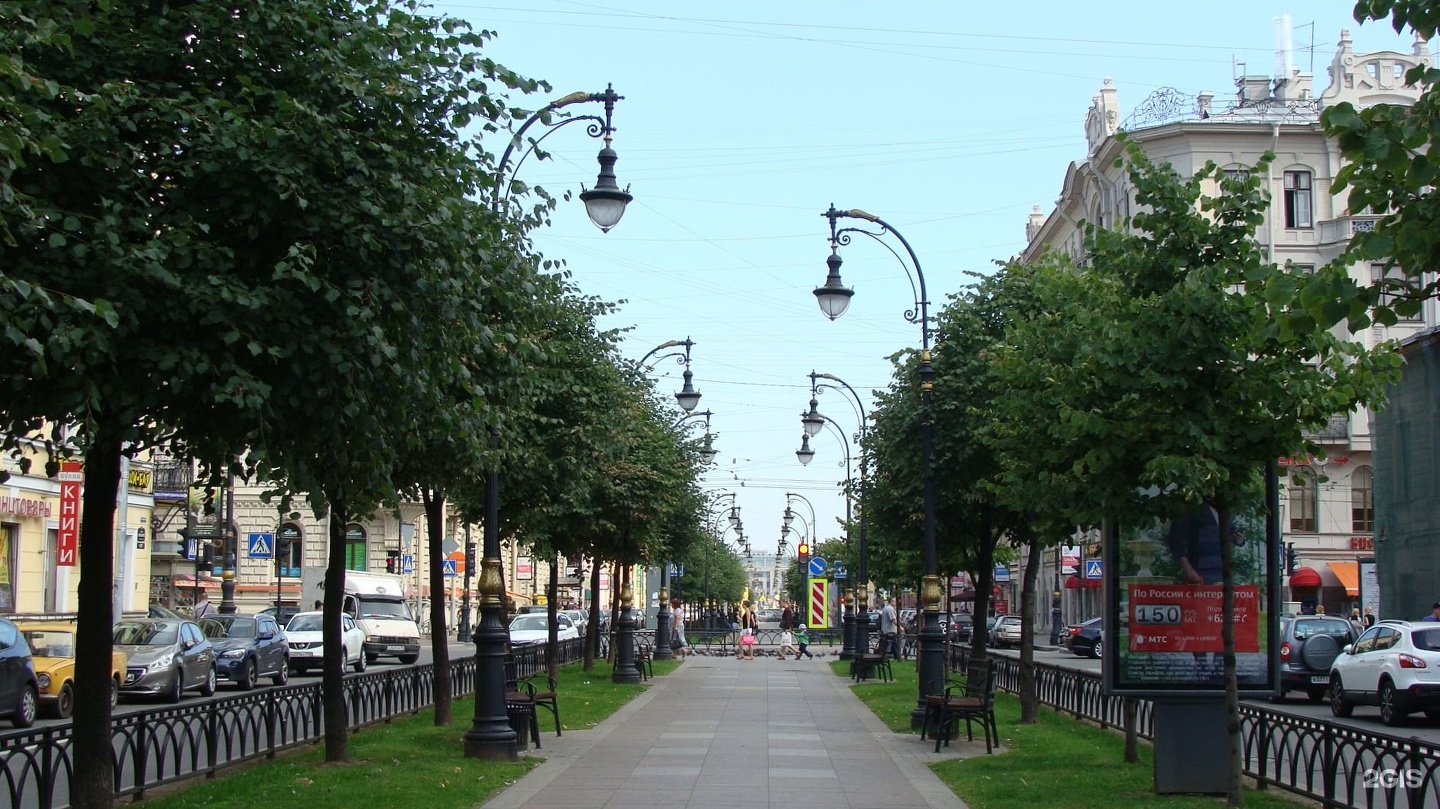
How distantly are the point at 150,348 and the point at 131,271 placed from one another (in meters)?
0.49

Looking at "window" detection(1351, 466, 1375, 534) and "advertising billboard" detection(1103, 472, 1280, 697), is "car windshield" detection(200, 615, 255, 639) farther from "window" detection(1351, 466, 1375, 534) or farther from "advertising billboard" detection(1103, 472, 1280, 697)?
"window" detection(1351, 466, 1375, 534)

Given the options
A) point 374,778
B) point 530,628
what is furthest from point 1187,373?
point 530,628

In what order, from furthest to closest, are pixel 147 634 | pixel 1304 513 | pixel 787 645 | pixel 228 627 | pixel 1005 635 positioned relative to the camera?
pixel 1005 635 < pixel 1304 513 < pixel 787 645 < pixel 228 627 < pixel 147 634

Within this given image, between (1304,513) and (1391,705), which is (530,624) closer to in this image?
(1304,513)

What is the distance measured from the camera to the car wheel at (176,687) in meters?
28.5

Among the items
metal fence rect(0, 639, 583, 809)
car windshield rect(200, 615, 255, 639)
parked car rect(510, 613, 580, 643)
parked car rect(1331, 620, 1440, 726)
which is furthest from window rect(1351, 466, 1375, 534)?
metal fence rect(0, 639, 583, 809)

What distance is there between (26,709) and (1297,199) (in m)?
48.2

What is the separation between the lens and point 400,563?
66.6 metres

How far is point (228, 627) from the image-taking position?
114ft

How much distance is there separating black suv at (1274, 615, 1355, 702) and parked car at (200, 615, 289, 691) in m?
20.3

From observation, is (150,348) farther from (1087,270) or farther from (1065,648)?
(1065,648)

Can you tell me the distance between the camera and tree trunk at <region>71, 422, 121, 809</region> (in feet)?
35.0

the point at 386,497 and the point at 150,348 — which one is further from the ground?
the point at 150,348

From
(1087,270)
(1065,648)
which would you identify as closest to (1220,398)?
(1087,270)
